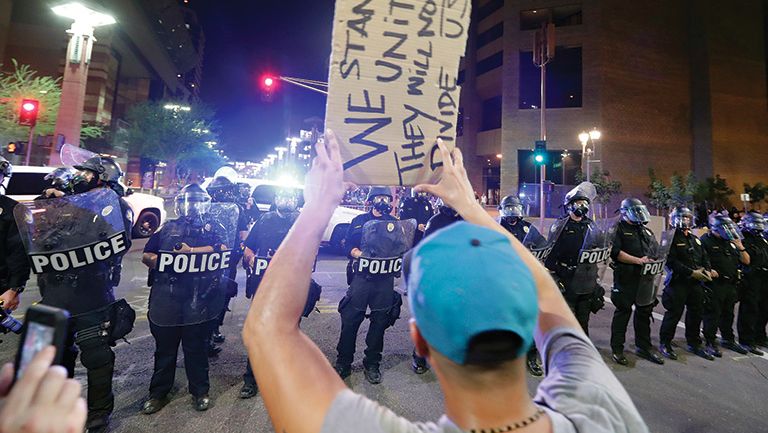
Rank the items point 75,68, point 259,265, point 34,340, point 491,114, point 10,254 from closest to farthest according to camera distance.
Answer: point 34,340 → point 10,254 → point 259,265 → point 75,68 → point 491,114

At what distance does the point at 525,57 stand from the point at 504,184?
479 inches

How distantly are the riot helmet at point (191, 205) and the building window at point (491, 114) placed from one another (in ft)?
119

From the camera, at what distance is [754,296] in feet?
19.5

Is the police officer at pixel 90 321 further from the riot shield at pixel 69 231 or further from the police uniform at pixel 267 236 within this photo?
the police uniform at pixel 267 236

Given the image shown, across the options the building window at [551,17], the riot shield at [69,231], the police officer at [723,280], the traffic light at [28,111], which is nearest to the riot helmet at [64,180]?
the riot shield at [69,231]

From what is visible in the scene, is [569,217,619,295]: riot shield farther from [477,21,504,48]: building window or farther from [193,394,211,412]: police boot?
A: [477,21,504,48]: building window

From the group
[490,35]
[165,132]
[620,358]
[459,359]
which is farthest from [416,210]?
[490,35]

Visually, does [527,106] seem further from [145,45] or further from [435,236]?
[145,45]

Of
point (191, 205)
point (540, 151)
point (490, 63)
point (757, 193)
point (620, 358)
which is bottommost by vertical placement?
point (620, 358)

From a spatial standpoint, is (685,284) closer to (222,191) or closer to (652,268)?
(652,268)

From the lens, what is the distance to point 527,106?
106 ft

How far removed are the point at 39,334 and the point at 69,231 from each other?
3149 millimetres

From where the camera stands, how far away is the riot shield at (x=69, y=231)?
301 cm

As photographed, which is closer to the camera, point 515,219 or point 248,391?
point 248,391
